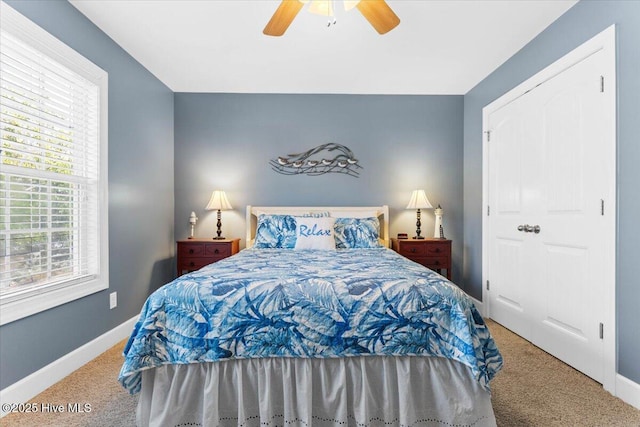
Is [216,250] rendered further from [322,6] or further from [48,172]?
[322,6]

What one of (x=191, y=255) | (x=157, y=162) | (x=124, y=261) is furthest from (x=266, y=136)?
(x=124, y=261)

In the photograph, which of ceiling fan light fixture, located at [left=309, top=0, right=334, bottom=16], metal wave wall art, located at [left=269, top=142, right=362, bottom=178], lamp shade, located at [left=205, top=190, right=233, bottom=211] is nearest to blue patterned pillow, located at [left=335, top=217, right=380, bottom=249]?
metal wave wall art, located at [left=269, top=142, right=362, bottom=178]

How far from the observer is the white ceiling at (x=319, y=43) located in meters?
2.47

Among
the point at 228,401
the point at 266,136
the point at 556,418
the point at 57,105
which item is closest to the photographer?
the point at 228,401

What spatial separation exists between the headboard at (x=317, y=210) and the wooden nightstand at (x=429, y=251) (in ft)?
1.01

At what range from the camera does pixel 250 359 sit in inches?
65.7

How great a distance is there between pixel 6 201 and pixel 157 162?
1.86m

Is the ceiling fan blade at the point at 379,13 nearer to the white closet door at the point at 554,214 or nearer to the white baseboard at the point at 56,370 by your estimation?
the white closet door at the point at 554,214

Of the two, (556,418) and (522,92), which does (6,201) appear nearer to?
(556,418)

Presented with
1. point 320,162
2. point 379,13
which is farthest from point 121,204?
point 379,13

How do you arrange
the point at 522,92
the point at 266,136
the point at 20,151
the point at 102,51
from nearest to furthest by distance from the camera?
1. the point at 20,151
2. the point at 102,51
3. the point at 522,92
4. the point at 266,136

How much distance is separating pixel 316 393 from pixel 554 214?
223cm

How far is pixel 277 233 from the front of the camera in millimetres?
3506

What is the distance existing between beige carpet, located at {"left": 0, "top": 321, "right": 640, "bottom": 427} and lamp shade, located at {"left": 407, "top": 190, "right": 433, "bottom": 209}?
181 centimetres
